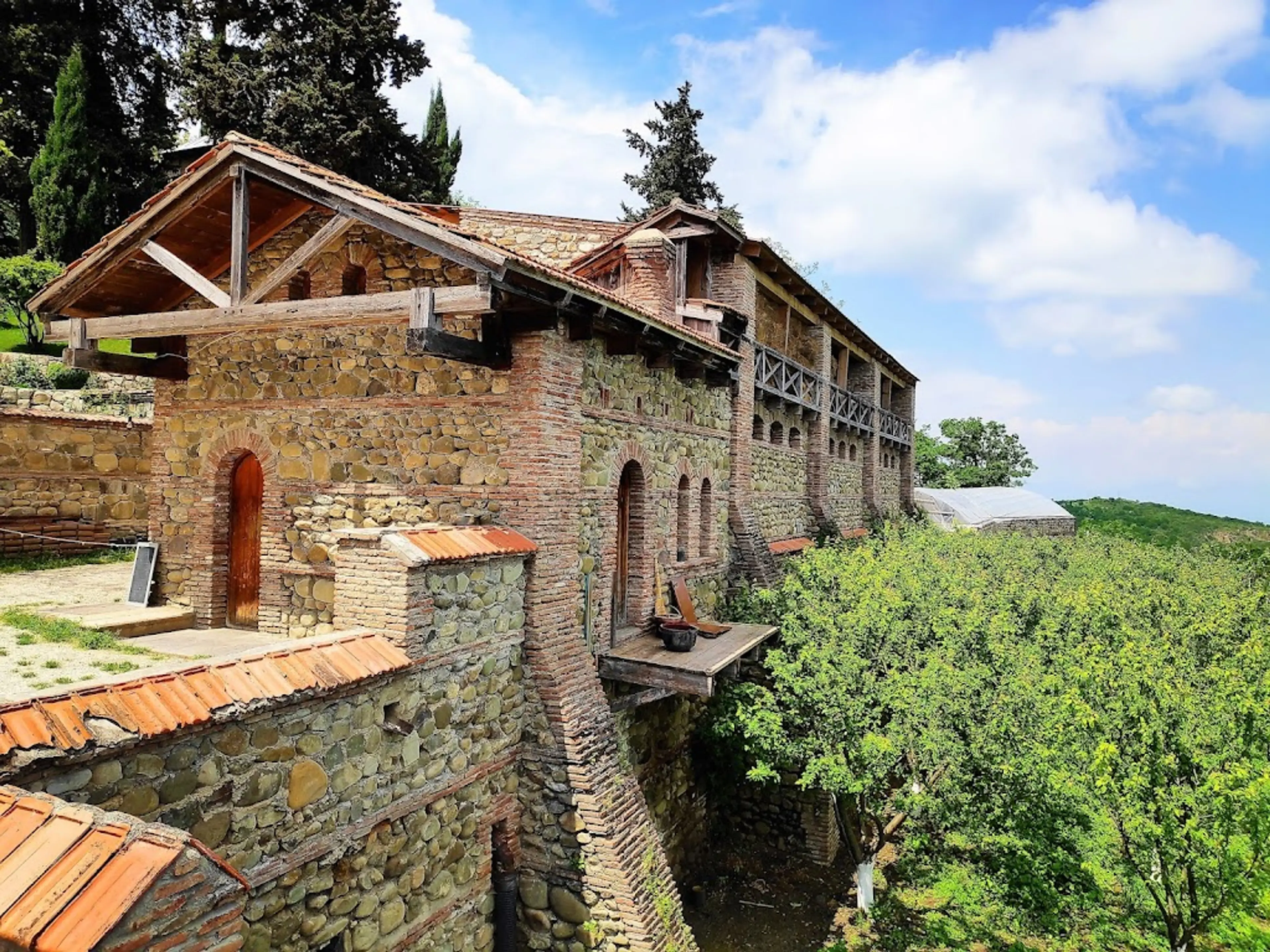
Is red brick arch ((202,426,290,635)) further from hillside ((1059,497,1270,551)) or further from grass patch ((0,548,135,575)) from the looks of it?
hillside ((1059,497,1270,551))

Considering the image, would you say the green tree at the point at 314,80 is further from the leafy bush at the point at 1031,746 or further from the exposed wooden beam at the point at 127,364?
the leafy bush at the point at 1031,746

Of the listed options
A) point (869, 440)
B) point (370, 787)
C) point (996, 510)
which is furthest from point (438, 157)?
point (996, 510)

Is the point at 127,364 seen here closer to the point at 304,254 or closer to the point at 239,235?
the point at 239,235

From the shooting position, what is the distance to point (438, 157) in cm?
2411

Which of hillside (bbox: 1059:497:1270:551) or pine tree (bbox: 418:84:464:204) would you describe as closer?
pine tree (bbox: 418:84:464:204)

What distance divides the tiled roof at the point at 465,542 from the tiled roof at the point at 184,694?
831 millimetres

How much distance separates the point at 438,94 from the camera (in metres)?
34.2

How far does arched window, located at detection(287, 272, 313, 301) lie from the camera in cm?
916

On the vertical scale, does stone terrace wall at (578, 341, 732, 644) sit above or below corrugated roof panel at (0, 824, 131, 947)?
above

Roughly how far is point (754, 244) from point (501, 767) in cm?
966

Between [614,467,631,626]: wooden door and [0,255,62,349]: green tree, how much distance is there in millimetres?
16918

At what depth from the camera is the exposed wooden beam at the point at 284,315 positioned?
21.8ft

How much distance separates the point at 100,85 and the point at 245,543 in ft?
76.1

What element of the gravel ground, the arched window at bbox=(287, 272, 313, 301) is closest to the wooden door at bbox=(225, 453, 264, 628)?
the gravel ground
